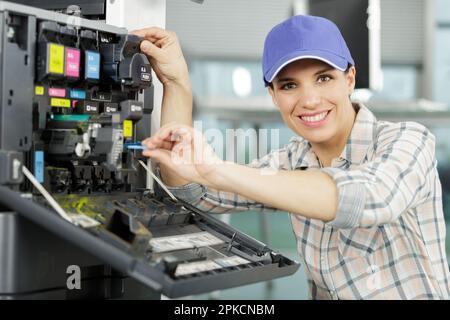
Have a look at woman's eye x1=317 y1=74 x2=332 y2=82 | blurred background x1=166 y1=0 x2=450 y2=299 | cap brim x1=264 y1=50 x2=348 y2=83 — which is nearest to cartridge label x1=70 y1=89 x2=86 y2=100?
cap brim x1=264 y1=50 x2=348 y2=83

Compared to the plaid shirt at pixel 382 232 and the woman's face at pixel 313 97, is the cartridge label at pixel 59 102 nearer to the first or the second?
the plaid shirt at pixel 382 232

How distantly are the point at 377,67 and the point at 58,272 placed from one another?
225 centimetres

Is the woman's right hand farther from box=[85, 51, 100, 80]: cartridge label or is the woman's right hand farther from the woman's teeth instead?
the woman's teeth

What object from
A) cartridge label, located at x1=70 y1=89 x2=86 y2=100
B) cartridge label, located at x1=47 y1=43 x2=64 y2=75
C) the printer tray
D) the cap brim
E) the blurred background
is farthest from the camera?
the blurred background

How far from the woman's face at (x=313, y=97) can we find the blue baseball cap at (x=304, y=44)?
0.03 m

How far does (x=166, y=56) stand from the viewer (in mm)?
1612

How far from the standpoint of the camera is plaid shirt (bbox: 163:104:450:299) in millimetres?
1361

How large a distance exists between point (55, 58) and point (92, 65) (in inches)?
4.2

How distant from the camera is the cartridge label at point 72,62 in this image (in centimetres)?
126

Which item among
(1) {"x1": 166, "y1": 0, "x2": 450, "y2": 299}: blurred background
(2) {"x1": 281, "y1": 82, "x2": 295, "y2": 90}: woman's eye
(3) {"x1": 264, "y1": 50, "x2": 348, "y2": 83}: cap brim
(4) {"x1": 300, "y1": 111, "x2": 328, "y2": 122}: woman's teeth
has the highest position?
(1) {"x1": 166, "y1": 0, "x2": 450, "y2": 299}: blurred background

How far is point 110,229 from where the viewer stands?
116 centimetres

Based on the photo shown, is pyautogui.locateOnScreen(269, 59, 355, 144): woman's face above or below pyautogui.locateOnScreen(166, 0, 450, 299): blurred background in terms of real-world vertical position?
below
